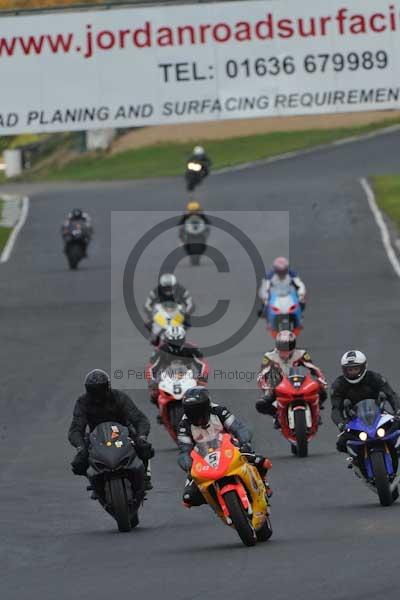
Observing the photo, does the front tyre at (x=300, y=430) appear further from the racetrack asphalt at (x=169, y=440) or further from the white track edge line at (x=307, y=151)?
the white track edge line at (x=307, y=151)

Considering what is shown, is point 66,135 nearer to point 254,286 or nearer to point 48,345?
point 254,286

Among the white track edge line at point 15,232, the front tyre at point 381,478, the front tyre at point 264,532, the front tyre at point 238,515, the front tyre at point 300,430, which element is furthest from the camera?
the white track edge line at point 15,232

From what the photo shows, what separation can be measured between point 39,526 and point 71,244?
28.1m

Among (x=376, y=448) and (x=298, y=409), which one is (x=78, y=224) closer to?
(x=298, y=409)

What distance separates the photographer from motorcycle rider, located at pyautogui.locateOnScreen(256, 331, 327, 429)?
18.7m

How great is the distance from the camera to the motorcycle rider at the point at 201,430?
42.0ft

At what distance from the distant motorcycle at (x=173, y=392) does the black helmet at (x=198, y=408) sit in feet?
18.0

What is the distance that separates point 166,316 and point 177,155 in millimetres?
44572

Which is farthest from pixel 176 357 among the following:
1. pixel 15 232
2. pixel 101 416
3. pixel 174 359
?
pixel 15 232

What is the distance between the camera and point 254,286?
38125mm

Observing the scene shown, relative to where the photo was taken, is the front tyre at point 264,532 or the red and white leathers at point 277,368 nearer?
the front tyre at point 264,532

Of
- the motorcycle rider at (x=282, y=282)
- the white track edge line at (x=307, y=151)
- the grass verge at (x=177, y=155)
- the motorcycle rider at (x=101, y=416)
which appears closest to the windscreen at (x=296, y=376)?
the motorcycle rider at (x=101, y=416)

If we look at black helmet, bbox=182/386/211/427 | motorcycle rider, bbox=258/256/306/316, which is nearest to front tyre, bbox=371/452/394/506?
black helmet, bbox=182/386/211/427

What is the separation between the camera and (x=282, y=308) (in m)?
28.6
